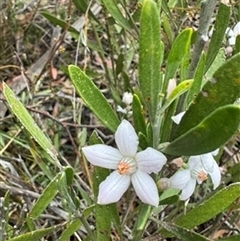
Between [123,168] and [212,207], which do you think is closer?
[123,168]

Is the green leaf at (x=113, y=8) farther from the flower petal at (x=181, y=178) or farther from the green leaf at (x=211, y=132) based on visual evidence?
the green leaf at (x=211, y=132)

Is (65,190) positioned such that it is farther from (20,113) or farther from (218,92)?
(218,92)

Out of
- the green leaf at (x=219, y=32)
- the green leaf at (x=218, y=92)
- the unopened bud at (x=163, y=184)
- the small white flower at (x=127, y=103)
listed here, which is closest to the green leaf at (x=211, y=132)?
the green leaf at (x=218, y=92)

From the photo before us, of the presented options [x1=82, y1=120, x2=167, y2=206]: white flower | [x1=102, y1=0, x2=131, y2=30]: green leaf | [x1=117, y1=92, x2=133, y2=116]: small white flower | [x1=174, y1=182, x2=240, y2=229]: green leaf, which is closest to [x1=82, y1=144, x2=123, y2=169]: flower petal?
[x1=82, y1=120, x2=167, y2=206]: white flower

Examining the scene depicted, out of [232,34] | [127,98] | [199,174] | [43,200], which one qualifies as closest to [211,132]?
[199,174]

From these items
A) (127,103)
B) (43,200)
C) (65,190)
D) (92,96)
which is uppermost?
(92,96)

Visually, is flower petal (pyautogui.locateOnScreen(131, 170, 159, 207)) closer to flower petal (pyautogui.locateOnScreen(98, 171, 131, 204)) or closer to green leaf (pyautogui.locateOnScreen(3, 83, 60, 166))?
flower petal (pyautogui.locateOnScreen(98, 171, 131, 204))
